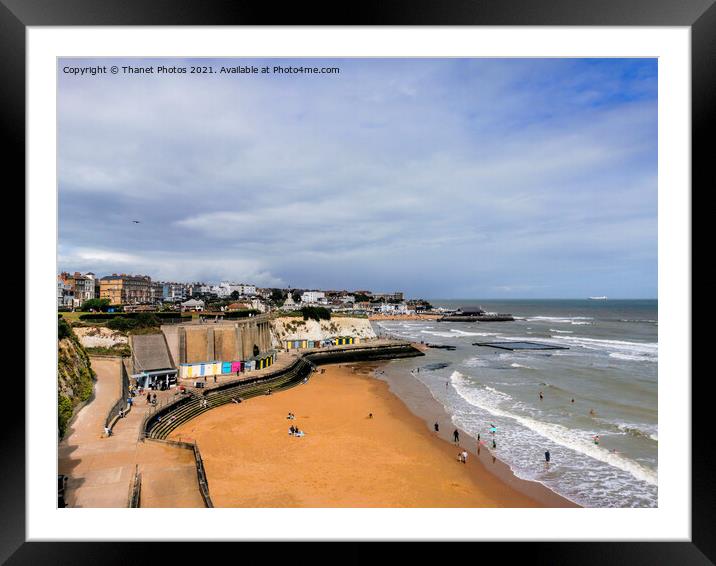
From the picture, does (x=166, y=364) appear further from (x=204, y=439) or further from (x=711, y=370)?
(x=711, y=370)

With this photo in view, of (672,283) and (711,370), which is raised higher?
(672,283)

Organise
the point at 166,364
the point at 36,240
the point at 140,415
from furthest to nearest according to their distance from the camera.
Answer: the point at 166,364
the point at 140,415
the point at 36,240

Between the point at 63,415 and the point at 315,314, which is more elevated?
the point at 63,415

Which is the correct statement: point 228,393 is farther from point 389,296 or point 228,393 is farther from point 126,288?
point 389,296

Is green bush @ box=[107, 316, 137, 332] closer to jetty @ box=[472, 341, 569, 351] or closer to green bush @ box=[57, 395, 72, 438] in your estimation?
green bush @ box=[57, 395, 72, 438]

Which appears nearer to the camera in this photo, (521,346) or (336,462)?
(336,462)
